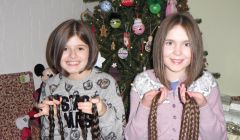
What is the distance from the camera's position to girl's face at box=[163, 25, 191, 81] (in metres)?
1.51

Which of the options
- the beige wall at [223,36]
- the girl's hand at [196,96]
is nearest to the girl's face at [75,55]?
the girl's hand at [196,96]

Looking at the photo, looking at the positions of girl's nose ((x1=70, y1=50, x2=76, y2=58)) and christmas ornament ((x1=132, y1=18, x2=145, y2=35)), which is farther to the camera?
christmas ornament ((x1=132, y1=18, x2=145, y2=35))

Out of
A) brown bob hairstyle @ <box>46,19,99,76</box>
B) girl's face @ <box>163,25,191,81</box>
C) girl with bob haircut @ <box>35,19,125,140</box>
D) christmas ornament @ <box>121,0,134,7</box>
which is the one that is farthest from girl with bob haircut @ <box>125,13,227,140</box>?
christmas ornament @ <box>121,0,134,7</box>

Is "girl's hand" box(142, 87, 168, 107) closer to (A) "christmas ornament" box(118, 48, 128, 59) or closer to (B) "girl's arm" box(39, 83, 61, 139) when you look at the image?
(B) "girl's arm" box(39, 83, 61, 139)

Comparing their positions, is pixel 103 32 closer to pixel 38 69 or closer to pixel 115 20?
A: pixel 115 20

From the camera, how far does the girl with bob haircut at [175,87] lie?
1.46m

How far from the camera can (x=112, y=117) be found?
1642 millimetres

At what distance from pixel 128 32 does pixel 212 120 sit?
5.41 feet

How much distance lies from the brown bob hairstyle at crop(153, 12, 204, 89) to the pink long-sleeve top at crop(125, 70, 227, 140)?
4 cm

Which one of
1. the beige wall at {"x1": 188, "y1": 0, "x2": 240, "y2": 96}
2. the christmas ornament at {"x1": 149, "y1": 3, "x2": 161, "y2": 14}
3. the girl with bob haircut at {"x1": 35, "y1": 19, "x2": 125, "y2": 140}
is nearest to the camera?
the girl with bob haircut at {"x1": 35, "y1": 19, "x2": 125, "y2": 140}

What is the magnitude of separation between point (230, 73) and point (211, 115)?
2432 millimetres

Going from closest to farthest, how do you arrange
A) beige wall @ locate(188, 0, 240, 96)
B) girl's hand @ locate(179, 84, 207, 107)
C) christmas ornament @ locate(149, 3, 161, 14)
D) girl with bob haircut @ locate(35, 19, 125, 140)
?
1. girl's hand @ locate(179, 84, 207, 107)
2. girl with bob haircut @ locate(35, 19, 125, 140)
3. christmas ornament @ locate(149, 3, 161, 14)
4. beige wall @ locate(188, 0, 240, 96)

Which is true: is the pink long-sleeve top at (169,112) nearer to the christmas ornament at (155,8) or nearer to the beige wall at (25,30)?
the christmas ornament at (155,8)

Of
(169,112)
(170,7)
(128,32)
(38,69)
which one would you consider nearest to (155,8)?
(170,7)
